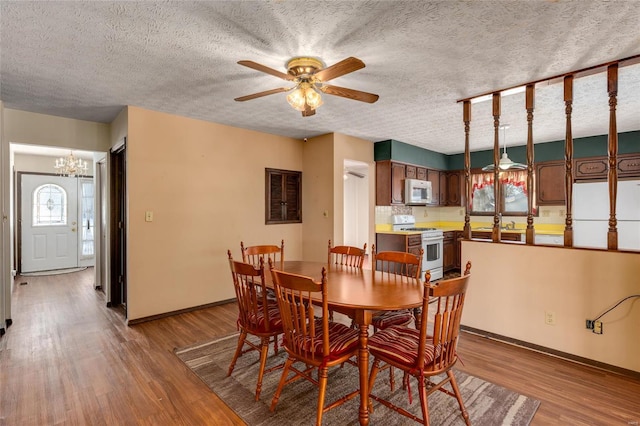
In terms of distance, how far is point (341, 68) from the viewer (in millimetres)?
2080

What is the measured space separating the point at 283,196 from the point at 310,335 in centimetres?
340

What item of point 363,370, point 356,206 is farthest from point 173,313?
point 356,206

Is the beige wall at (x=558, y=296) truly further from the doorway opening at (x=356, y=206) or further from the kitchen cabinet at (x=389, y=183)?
the doorway opening at (x=356, y=206)

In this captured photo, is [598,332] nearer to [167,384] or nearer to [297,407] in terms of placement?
[297,407]

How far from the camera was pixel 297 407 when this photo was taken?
2107 millimetres

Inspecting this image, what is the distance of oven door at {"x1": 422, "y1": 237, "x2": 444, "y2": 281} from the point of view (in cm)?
539

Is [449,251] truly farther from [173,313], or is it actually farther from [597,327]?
[173,313]

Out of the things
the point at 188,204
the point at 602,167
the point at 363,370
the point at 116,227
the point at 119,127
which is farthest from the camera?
the point at 602,167

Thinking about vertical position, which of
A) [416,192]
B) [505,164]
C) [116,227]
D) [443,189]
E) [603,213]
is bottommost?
[116,227]

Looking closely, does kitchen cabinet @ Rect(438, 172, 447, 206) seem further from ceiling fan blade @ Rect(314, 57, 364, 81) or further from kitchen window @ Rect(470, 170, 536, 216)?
ceiling fan blade @ Rect(314, 57, 364, 81)

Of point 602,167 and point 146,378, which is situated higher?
point 602,167

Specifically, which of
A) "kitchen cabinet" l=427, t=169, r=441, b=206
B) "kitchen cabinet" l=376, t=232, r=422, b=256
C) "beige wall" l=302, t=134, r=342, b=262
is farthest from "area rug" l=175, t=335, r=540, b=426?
"kitchen cabinet" l=427, t=169, r=441, b=206

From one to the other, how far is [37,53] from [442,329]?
131 inches

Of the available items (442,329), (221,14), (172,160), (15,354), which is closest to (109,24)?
(221,14)
